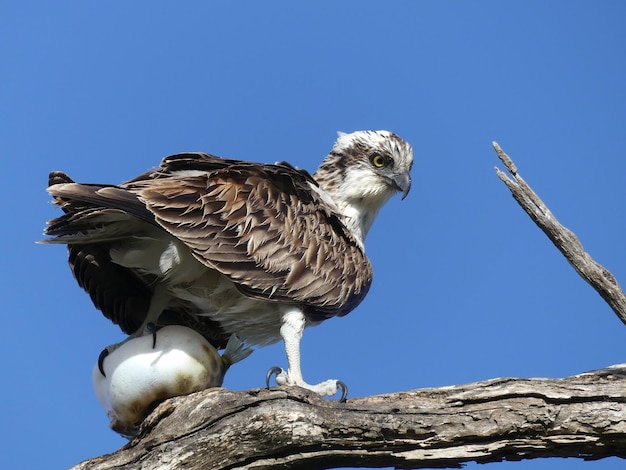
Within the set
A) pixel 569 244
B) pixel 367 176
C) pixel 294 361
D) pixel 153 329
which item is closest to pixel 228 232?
pixel 153 329

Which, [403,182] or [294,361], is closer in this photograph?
[294,361]

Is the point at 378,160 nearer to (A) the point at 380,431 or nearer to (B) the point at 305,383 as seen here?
(B) the point at 305,383

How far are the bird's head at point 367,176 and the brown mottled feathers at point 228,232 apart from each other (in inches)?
22.6

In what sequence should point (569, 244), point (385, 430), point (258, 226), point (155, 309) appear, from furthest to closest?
point (155, 309) < point (258, 226) < point (569, 244) < point (385, 430)

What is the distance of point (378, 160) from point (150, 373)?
273 centimetres

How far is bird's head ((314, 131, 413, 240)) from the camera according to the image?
285 inches

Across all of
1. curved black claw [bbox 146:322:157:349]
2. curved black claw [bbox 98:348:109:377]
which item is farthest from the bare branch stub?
curved black claw [bbox 98:348:109:377]

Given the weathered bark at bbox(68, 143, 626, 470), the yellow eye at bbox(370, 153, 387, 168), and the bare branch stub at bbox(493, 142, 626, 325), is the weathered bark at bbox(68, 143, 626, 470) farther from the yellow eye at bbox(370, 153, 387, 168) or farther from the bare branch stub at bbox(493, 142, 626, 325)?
the yellow eye at bbox(370, 153, 387, 168)

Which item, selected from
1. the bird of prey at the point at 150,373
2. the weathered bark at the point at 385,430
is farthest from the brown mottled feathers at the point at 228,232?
the weathered bark at the point at 385,430

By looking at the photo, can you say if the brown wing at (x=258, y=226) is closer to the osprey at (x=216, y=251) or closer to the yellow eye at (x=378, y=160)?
the osprey at (x=216, y=251)

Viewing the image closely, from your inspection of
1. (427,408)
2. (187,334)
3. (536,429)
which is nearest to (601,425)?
(536,429)

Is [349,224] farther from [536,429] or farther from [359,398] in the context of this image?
[536,429]

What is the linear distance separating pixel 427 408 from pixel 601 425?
3.18ft

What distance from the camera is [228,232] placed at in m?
5.82
